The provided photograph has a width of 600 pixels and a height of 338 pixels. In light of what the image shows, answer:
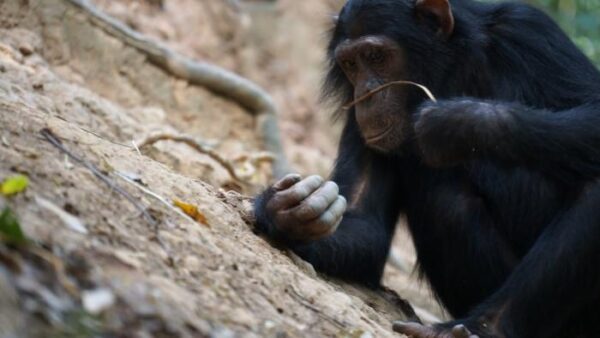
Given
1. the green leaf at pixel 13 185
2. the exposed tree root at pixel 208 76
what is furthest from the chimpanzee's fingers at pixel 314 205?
the exposed tree root at pixel 208 76

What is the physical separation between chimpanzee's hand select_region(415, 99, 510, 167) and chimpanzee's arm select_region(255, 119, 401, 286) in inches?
33.5

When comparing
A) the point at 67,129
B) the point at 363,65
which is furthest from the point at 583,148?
the point at 67,129

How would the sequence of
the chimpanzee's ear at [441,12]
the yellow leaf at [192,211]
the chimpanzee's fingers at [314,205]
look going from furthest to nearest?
the chimpanzee's ear at [441,12]
the chimpanzee's fingers at [314,205]
the yellow leaf at [192,211]

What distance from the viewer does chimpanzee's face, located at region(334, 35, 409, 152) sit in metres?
6.00

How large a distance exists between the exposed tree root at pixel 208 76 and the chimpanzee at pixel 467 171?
2814mm

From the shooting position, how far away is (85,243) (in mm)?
3586

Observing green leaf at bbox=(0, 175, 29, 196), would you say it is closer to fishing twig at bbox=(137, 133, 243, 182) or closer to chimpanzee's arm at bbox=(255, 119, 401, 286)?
chimpanzee's arm at bbox=(255, 119, 401, 286)

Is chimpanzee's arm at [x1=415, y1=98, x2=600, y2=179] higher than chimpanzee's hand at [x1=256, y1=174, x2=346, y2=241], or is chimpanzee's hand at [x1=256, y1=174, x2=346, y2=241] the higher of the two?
chimpanzee's arm at [x1=415, y1=98, x2=600, y2=179]

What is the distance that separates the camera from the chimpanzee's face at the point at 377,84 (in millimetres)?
6004

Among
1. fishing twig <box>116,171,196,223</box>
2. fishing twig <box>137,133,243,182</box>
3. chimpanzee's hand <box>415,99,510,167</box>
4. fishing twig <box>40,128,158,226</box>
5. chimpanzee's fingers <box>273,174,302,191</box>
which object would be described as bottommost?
fishing twig <box>137,133,243,182</box>

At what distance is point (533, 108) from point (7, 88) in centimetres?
319

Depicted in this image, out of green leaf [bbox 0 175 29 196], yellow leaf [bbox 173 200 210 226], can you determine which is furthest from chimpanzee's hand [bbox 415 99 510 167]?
green leaf [bbox 0 175 29 196]

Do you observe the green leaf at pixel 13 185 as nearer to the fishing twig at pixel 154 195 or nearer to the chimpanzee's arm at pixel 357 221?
the fishing twig at pixel 154 195

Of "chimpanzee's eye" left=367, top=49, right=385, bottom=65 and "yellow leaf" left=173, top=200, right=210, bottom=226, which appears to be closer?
"yellow leaf" left=173, top=200, right=210, bottom=226
